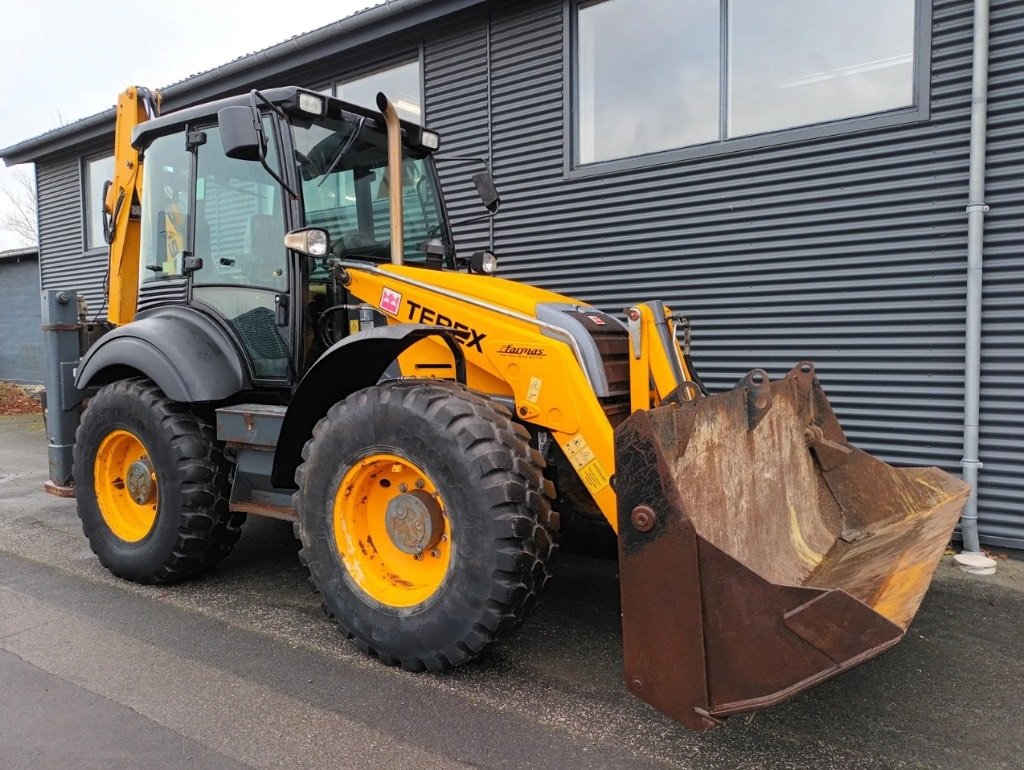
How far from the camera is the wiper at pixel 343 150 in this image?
13.4 ft

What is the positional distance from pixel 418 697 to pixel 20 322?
15.2m

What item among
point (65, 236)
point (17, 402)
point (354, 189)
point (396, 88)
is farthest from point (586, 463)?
point (17, 402)

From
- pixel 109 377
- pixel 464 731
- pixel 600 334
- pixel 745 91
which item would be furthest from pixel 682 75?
pixel 464 731

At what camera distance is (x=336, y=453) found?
3275mm

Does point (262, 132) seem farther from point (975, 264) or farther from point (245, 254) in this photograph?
point (975, 264)

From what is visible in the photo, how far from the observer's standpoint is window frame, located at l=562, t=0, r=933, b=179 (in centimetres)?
498

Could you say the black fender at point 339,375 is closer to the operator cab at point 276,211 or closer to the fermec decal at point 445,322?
the fermec decal at point 445,322

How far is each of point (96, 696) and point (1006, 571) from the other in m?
4.92

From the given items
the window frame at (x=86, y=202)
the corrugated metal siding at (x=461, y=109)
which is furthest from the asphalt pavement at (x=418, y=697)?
the window frame at (x=86, y=202)

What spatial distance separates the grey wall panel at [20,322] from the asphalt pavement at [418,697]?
1220cm

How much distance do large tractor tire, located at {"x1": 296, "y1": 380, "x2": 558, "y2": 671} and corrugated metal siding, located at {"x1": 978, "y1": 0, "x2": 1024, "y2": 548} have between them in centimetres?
349

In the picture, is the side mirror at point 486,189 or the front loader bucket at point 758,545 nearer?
the front loader bucket at point 758,545

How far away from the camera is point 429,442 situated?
2.98 meters

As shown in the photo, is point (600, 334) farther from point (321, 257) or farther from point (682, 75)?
point (682, 75)
